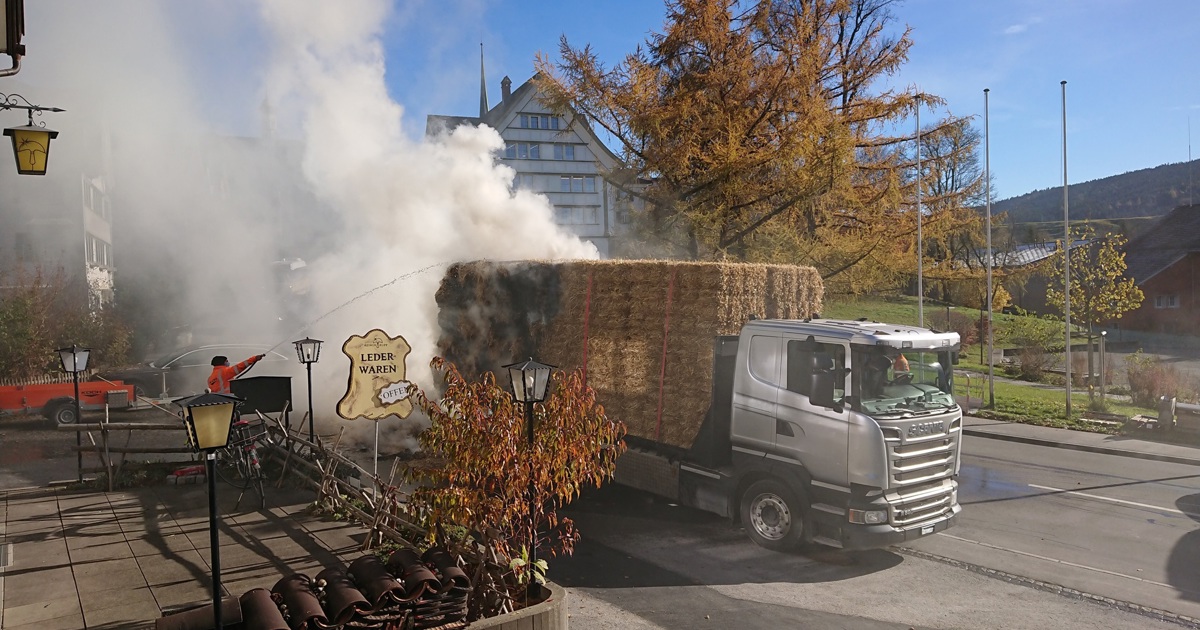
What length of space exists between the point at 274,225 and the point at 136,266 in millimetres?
5940

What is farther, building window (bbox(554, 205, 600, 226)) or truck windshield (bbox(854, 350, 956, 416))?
building window (bbox(554, 205, 600, 226))

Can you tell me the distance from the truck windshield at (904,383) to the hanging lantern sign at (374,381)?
19.1 ft

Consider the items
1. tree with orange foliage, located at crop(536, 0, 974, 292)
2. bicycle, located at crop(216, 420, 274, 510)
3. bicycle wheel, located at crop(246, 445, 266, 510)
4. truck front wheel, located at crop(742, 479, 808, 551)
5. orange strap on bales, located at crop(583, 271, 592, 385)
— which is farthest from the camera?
tree with orange foliage, located at crop(536, 0, 974, 292)

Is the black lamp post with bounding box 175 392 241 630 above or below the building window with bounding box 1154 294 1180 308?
below

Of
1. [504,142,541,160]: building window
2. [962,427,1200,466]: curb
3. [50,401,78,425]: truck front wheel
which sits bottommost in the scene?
[962,427,1200,466]: curb

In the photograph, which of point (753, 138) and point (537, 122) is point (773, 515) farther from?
point (537, 122)

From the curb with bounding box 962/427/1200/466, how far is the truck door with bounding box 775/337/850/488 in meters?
9.75

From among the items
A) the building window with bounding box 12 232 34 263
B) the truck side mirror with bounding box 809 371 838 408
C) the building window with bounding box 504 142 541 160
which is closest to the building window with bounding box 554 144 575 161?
the building window with bounding box 504 142 541 160

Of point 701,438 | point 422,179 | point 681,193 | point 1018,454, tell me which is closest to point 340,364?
point 422,179

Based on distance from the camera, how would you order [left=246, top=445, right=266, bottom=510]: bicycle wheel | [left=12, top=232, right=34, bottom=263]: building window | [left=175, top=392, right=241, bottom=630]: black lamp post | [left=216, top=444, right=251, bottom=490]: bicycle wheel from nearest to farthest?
[left=175, top=392, right=241, bottom=630]: black lamp post → [left=246, top=445, right=266, bottom=510]: bicycle wheel → [left=216, top=444, right=251, bottom=490]: bicycle wheel → [left=12, top=232, right=34, bottom=263]: building window

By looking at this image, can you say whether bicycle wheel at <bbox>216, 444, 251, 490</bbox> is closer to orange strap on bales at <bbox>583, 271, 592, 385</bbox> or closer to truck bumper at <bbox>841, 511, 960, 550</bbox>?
orange strap on bales at <bbox>583, 271, 592, 385</bbox>

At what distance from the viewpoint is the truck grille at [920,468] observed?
327 inches

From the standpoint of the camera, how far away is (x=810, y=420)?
8.81 metres

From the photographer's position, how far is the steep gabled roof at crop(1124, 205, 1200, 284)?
41.5m
